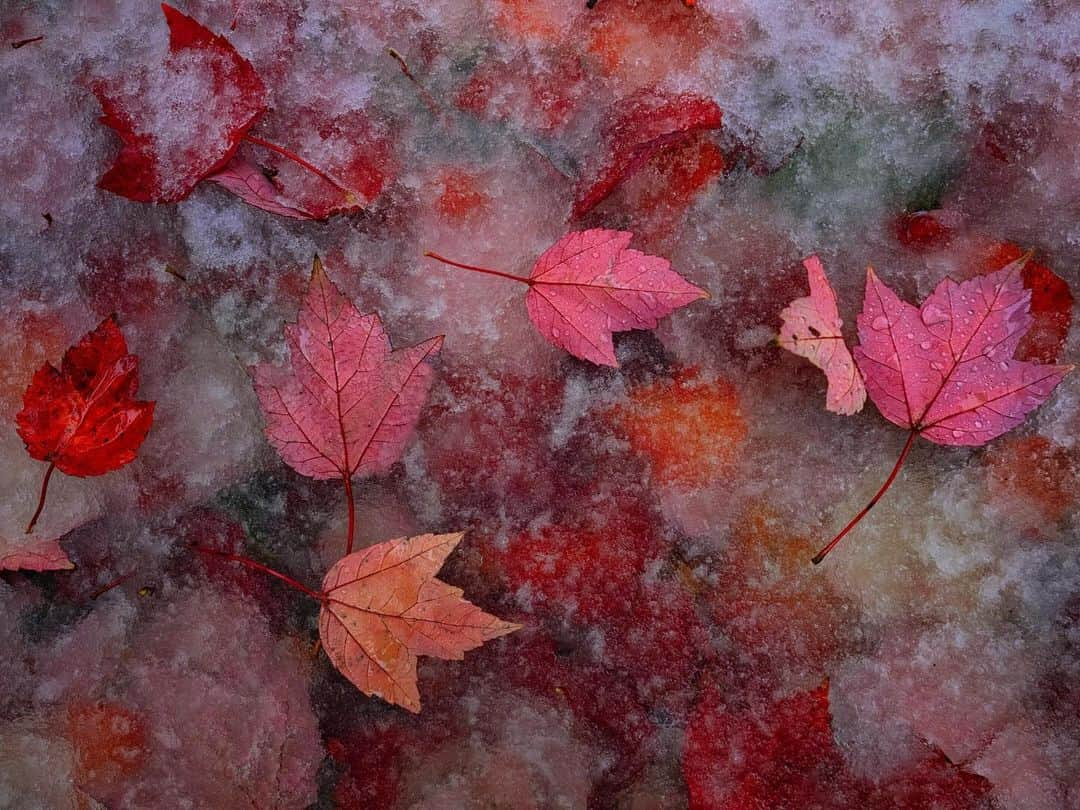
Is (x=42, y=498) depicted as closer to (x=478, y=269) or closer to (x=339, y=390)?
(x=339, y=390)

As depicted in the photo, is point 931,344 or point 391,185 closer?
point 931,344

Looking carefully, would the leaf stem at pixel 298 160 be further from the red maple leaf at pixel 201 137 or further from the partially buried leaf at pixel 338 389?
the partially buried leaf at pixel 338 389

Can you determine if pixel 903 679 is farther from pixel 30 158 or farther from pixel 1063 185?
pixel 30 158

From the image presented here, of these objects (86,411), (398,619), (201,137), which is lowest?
(398,619)

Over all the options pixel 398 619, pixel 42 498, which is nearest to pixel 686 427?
pixel 398 619

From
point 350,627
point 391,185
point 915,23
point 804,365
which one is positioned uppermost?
point 915,23

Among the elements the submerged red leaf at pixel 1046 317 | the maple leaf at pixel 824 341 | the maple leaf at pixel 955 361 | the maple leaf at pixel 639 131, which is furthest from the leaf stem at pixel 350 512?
the submerged red leaf at pixel 1046 317

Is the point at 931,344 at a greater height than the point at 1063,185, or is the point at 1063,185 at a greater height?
the point at 1063,185

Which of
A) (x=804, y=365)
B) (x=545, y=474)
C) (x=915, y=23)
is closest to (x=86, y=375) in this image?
(x=545, y=474)
